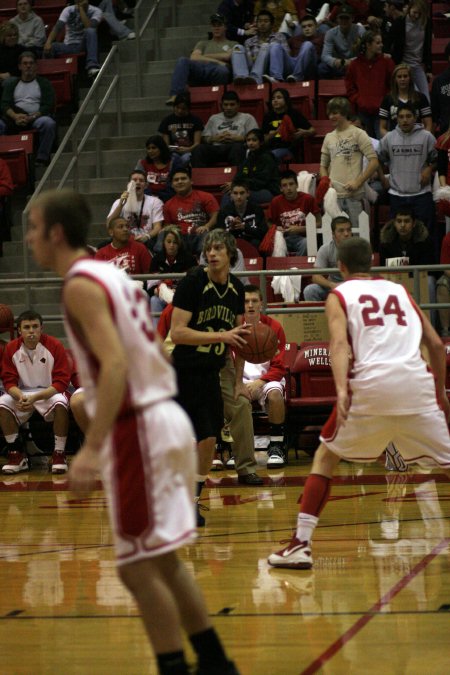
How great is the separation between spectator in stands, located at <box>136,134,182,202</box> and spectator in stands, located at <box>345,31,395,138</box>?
86.9 inches

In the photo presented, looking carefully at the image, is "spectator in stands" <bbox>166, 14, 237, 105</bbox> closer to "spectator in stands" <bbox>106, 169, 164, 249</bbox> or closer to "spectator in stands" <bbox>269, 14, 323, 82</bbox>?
"spectator in stands" <bbox>269, 14, 323, 82</bbox>

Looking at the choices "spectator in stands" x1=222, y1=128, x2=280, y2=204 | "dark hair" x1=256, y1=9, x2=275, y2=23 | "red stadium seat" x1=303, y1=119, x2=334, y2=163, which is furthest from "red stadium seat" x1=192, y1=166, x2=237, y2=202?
"dark hair" x1=256, y1=9, x2=275, y2=23

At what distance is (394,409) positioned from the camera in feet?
16.7

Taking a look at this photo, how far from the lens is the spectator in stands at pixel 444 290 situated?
10266 mm

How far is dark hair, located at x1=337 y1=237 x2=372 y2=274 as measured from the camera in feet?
17.4

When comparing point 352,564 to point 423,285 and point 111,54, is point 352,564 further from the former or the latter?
point 111,54

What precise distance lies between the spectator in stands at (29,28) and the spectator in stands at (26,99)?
1361 millimetres

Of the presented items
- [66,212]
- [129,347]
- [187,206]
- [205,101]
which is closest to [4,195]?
[187,206]

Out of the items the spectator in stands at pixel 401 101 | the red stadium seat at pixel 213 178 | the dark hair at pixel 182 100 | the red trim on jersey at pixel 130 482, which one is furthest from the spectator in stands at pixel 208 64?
the red trim on jersey at pixel 130 482

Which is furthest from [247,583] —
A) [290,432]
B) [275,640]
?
[290,432]

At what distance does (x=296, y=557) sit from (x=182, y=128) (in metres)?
8.77

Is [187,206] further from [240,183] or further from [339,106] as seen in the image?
[339,106]

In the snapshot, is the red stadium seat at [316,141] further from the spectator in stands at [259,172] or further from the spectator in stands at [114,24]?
the spectator in stands at [114,24]

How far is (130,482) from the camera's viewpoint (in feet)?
10.2
